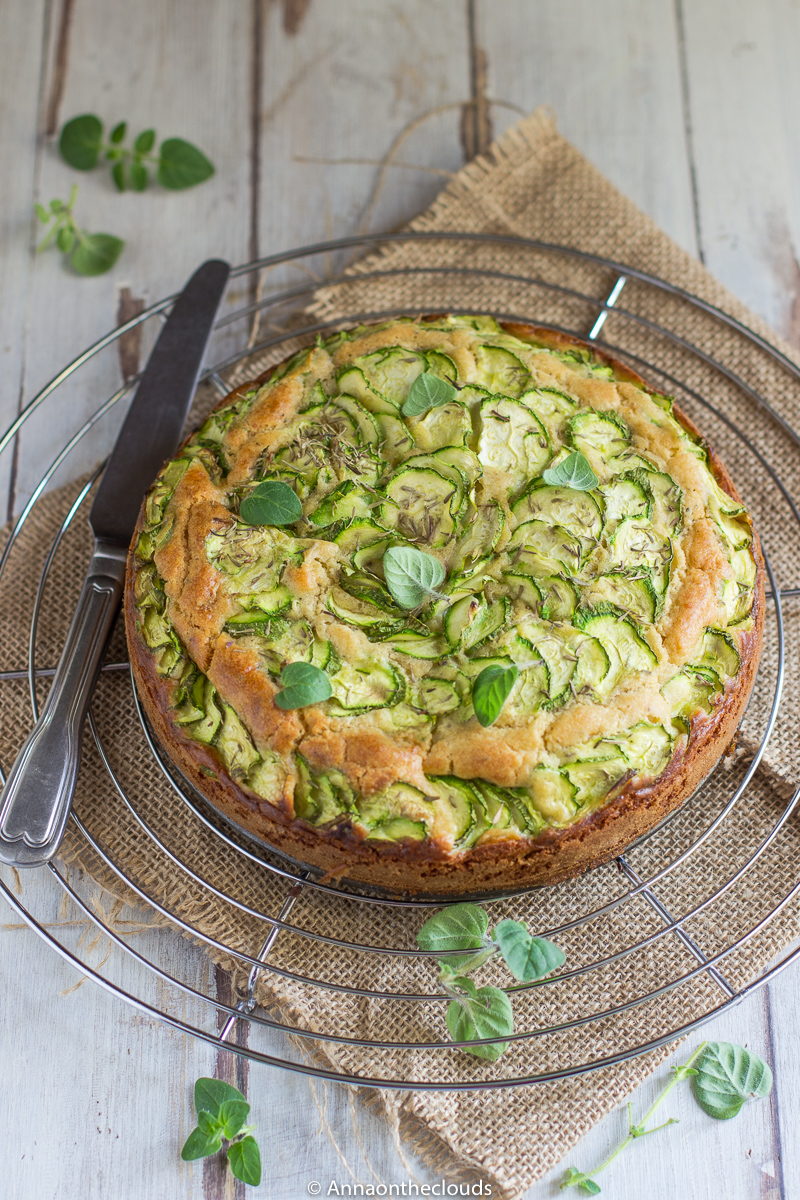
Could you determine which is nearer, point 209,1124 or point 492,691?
point 492,691

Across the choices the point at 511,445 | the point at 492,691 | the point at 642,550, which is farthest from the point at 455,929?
the point at 511,445

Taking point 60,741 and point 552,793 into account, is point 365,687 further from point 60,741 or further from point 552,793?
point 60,741

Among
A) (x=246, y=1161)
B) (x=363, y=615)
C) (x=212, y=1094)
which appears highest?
(x=363, y=615)

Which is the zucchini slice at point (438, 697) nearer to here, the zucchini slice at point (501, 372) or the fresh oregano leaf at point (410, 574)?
the fresh oregano leaf at point (410, 574)

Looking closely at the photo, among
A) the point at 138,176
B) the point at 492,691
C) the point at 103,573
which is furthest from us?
the point at 138,176

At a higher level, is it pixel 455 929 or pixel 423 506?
pixel 423 506

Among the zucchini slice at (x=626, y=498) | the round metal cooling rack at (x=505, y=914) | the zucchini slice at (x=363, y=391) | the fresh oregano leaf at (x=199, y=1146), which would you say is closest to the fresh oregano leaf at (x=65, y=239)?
the round metal cooling rack at (x=505, y=914)

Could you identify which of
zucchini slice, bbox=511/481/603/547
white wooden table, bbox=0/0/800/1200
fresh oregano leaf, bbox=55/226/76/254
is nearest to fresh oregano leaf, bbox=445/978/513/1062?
zucchini slice, bbox=511/481/603/547

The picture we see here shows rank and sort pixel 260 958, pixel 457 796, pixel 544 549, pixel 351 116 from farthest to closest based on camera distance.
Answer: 1. pixel 351 116
2. pixel 260 958
3. pixel 544 549
4. pixel 457 796
